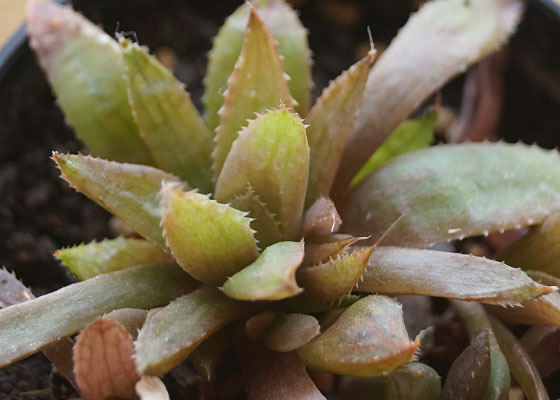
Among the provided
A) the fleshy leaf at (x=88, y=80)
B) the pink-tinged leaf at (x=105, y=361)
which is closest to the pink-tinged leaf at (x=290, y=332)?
the pink-tinged leaf at (x=105, y=361)

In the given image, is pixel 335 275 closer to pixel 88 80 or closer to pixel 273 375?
pixel 273 375

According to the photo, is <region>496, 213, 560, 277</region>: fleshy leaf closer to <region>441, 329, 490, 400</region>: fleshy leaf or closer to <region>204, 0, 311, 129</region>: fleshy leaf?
<region>441, 329, 490, 400</region>: fleshy leaf

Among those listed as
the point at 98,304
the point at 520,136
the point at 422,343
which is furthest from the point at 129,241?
the point at 520,136

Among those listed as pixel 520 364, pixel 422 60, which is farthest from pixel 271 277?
pixel 422 60

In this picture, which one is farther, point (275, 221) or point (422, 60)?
point (422, 60)

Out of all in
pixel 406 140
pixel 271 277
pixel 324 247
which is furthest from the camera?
pixel 406 140

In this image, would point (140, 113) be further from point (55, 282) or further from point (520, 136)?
point (520, 136)

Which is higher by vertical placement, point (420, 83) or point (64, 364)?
point (420, 83)

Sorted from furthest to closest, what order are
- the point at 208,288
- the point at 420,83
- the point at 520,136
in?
1. the point at 520,136
2. the point at 420,83
3. the point at 208,288
